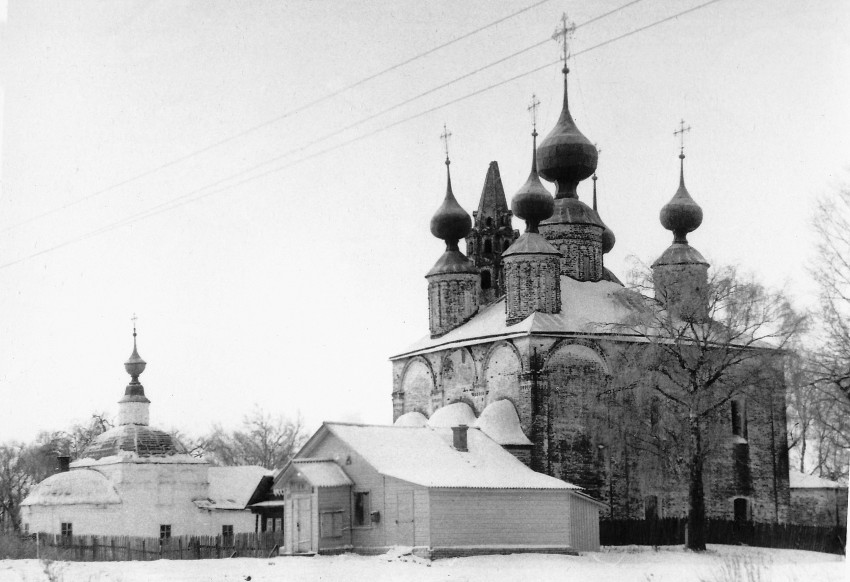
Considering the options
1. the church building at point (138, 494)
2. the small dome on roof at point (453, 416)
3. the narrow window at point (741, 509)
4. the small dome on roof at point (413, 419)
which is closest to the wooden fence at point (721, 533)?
the narrow window at point (741, 509)

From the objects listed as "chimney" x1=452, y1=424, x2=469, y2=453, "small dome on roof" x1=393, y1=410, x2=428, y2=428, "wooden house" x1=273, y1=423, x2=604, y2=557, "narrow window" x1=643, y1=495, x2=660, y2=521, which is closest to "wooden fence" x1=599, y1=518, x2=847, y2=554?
"narrow window" x1=643, y1=495, x2=660, y2=521

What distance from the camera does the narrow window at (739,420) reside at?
1510 inches

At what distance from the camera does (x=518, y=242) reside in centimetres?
3734

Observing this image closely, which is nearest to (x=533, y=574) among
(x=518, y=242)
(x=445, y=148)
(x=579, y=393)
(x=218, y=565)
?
(x=218, y=565)

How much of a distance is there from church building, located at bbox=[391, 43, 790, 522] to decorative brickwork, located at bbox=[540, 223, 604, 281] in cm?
5

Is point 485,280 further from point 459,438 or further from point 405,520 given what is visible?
point 405,520

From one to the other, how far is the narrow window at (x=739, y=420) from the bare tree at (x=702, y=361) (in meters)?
A: 6.37

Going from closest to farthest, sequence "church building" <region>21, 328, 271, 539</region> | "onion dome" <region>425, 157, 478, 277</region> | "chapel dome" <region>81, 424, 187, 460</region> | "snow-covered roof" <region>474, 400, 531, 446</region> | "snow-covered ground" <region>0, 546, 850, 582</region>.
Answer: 1. "snow-covered ground" <region>0, 546, 850, 582</region>
2. "snow-covered roof" <region>474, 400, 531, 446</region>
3. "church building" <region>21, 328, 271, 539</region>
4. "onion dome" <region>425, 157, 478, 277</region>
5. "chapel dome" <region>81, 424, 187, 460</region>

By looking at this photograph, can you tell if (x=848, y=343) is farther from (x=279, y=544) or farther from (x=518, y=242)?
(x=279, y=544)

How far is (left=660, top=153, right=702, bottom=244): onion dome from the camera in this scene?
4059 cm

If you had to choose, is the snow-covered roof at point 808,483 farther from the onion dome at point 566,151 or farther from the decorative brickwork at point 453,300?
the onion dome at point 566,151

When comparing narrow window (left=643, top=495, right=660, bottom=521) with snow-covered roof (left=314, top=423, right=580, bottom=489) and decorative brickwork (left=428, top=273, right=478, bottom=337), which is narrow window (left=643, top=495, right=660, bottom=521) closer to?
snow-covered roof (left=314, top=423, right=580, bottom=489)

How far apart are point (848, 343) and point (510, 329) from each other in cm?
1453

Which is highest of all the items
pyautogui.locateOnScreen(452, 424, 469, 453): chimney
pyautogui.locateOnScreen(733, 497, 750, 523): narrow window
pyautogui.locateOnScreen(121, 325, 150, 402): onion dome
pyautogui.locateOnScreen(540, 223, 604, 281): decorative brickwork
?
pyautogui.locateOnScreen(540, 223, 604, 281): decorative brickwork
